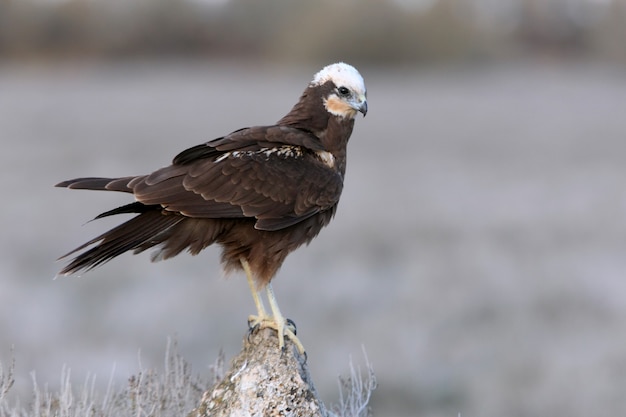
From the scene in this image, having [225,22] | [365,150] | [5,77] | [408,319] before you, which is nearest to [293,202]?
[408,319]

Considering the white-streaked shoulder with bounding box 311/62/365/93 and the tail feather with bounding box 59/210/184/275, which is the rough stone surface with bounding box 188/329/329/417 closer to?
the tail feather with bounding box 59/210/184/275

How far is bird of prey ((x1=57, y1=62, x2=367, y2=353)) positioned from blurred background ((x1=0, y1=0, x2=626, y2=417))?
539 millimetres

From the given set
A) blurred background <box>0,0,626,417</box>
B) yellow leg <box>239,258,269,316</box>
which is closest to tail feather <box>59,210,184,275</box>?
yellow leg <box>239,258,269,316</box>

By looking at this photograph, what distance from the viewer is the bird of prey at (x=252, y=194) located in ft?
16.0

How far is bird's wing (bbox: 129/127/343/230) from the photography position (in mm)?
4938

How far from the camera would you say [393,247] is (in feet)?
50.6

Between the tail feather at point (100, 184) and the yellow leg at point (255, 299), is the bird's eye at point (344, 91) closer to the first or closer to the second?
the yellow leg at point (255, 299)

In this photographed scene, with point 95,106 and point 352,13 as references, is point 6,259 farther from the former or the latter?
point 352,13

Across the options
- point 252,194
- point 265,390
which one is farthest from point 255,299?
point 265,390

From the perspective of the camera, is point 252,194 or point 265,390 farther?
point 252,194

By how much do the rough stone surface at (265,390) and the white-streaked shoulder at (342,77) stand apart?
5.00 feet

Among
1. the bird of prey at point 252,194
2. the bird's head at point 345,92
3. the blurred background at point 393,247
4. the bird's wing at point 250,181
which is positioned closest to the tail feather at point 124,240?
the bird of prey at point 252,194

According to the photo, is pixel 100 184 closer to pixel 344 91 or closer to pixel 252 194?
pixel 252 194

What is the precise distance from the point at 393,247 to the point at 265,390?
10.9 meters
